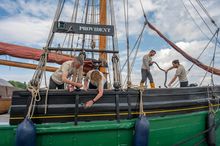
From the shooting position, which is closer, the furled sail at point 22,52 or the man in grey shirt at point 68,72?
the man in grey shirt at point 68,72

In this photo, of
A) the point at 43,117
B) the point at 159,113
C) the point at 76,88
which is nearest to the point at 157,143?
the point at 159,113

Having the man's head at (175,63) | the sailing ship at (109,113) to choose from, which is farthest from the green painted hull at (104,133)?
the man's head at (175,63)

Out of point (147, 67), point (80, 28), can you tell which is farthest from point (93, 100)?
point (147, 67)

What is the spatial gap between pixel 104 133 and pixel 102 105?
0.52 m

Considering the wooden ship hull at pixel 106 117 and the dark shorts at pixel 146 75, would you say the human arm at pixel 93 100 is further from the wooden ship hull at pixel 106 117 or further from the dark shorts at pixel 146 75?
the dark shorts at pixel 146 75

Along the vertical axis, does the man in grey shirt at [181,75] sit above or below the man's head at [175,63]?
below

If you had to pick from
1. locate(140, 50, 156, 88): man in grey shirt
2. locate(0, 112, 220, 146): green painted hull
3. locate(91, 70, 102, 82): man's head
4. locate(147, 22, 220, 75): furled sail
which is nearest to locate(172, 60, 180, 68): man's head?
locate(140, 50, 156, 88): man in grey shirt

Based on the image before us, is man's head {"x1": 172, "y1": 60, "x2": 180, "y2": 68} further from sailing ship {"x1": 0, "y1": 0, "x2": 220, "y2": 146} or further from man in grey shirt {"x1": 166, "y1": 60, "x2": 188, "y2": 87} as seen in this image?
sailing ship {"x1": 0, "y1": 0, "x2": 220, "y2": 146}

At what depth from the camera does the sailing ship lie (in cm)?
443

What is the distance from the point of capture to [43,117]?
4492mm

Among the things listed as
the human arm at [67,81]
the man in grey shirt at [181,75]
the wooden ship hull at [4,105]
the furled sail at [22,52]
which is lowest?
the wooden ship hull at [4,105]

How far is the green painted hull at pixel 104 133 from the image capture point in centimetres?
437

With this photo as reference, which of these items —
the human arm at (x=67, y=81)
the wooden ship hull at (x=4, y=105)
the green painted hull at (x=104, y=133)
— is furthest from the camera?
the wooden ship hull at (x=4, y=105)

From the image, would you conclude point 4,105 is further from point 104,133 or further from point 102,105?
point 104,133
